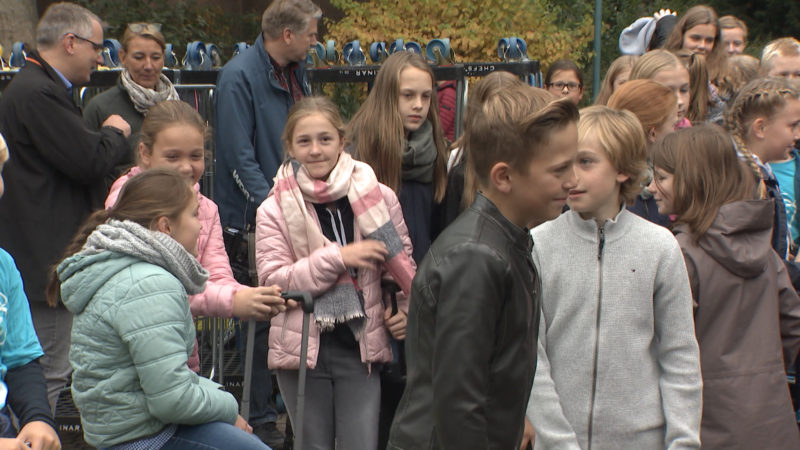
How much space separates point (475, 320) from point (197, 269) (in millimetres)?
1448

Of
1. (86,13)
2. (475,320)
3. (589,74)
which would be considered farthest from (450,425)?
(589,74)

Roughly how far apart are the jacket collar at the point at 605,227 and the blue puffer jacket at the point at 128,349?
1.37 m

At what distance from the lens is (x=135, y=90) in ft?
20.5

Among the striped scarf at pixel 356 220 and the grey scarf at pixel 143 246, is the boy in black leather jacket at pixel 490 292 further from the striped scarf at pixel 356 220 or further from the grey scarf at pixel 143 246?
the striped scarf at pixel 356 220

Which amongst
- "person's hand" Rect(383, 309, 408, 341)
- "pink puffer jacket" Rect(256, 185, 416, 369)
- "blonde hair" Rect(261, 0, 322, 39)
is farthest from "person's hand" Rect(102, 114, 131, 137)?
"person's hand" Rect(383, 309, 408, 341)

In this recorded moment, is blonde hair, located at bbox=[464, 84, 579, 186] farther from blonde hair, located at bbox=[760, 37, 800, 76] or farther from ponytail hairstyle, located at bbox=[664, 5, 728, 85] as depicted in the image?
blonde hair, located at bbox=[760, 37, 800, 76]

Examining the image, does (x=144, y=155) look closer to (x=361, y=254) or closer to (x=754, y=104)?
(x=361, y=254)

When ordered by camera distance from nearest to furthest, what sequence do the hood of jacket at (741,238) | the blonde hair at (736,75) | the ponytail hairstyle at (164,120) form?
the hood of jacket at (741,238) < the ponytail hairstyle at (164,120) < the blonde hair at (736,75)

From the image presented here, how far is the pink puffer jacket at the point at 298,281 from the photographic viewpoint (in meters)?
4.46

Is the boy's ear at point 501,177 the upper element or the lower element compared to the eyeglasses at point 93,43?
lower

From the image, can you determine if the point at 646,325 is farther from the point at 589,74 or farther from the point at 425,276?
the point at 589,74

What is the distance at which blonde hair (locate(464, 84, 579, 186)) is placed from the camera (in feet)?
8.72

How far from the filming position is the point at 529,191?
2693mm

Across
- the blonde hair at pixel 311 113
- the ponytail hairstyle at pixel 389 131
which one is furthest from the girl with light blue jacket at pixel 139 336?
the ponytail hairstyle at pixel 389 131
